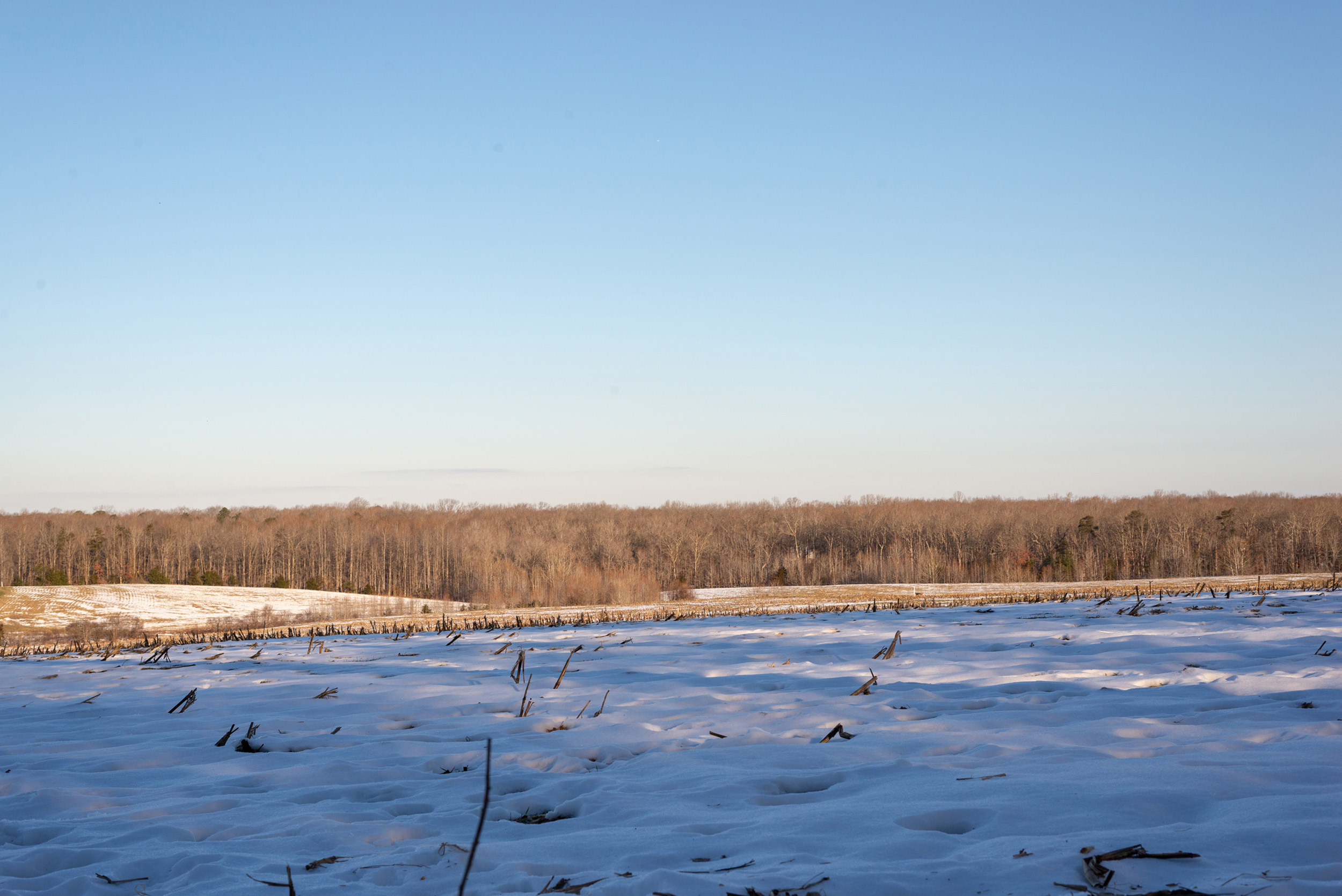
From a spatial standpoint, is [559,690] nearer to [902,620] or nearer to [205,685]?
[205,685]

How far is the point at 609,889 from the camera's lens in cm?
299

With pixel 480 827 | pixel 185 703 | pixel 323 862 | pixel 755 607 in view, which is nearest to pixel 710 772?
pixel 323 862

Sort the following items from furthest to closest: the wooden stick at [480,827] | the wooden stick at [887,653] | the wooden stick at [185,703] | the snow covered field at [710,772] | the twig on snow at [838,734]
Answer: the wooden stick at [887,653]
the wooden stick at [185,703]
the twig on snow at [838,734]
the snow covered field at [710,772]
the wooden stick at [480,827]

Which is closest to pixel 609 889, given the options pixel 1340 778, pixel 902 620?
pixel 1340 778

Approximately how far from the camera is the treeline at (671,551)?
115ft

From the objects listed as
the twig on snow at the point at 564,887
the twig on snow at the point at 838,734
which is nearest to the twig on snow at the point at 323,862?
the twig on snow at the point at 564,887

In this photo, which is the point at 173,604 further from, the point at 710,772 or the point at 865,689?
the point at 710,772

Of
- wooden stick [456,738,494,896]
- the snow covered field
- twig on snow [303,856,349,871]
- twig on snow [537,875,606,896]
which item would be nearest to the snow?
the snow covered field

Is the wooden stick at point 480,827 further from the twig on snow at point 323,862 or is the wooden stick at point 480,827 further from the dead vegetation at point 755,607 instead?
the dead vegetation at point 755,607

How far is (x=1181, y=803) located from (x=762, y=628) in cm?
754

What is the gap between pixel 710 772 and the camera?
15.0 feet

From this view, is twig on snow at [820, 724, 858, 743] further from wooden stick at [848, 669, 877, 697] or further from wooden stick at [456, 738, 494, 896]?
wooden stick at [456, 738, 494, 896]

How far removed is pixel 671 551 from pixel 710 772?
119ft

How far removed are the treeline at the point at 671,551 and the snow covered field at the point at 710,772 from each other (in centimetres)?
2203
